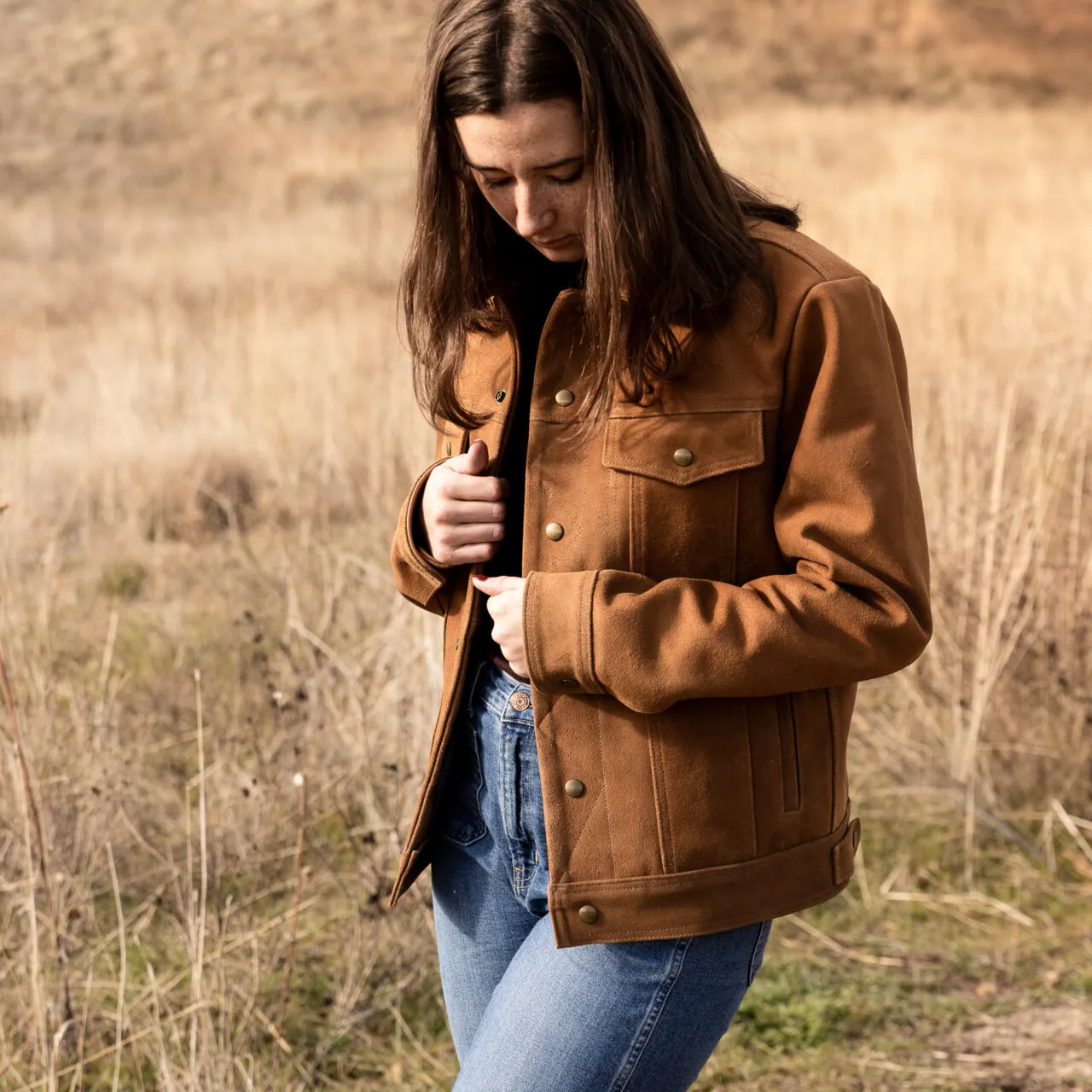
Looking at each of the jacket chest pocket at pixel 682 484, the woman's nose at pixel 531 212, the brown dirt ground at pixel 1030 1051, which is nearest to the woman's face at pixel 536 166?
the woman's nose at pixel 531 212

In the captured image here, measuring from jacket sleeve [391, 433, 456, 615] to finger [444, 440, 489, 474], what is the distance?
2.9 inches

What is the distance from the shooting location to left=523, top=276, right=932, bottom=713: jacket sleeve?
139 cm

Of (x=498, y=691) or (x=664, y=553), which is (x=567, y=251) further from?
(x=498, y=691)

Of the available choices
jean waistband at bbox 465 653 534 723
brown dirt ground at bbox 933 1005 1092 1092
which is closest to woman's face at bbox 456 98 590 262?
jean waistband at bbox 465 653 534 723

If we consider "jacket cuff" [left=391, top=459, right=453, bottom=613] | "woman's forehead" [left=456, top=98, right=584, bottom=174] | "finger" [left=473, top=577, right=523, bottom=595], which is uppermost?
"woman's forehead" [left=456, top=98, right=584, bottom=174]

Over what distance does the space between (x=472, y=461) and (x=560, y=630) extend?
27 cm

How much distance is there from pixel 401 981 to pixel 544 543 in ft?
6.43

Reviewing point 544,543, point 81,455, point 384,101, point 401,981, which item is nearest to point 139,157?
point 384,101

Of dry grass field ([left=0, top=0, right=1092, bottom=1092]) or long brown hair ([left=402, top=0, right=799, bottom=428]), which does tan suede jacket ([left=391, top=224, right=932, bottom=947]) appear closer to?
long brown hair ([left=402, top=0, right=799, bottom=428])

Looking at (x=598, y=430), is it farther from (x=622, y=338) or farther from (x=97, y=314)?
(x=97, y=314)

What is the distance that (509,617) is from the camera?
1502 mm

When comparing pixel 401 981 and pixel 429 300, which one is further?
pixel 401 981

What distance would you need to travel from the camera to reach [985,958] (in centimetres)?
334

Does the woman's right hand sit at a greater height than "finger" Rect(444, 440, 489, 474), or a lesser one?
lesser
